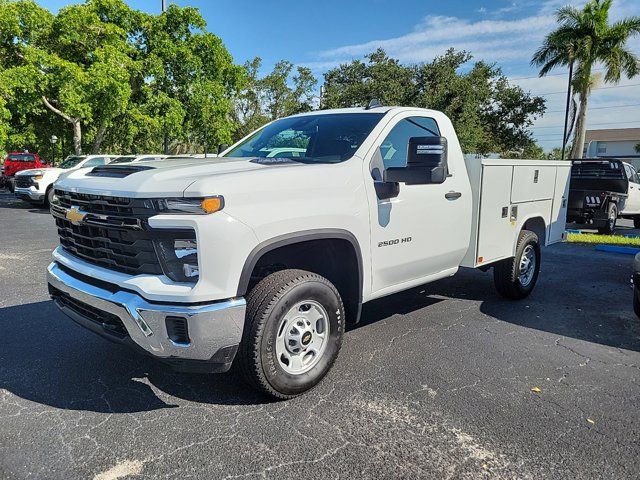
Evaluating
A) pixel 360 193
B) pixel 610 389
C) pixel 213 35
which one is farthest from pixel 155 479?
pixel 213 35

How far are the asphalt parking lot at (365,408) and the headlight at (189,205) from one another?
134 cm

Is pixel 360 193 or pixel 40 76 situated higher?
pixel 40 76

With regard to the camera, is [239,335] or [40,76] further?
[40,76]

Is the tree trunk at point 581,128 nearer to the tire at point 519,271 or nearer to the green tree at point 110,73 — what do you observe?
the green tree at point 110,73

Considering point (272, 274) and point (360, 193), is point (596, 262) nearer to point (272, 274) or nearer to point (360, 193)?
point (360, 193)

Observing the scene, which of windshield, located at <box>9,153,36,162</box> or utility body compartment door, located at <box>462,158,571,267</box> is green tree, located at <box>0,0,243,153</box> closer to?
windshield, located at <box>9,153,36,162</box>

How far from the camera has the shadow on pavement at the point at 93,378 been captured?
131 inches

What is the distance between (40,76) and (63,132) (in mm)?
7332

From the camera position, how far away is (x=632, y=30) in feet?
88.9

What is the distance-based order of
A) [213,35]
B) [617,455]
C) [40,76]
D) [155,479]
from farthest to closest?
1. [213,35]
2. [40,76]
3. [617,455]
4. [155,479]

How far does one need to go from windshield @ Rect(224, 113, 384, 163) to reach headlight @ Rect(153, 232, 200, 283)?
1393mm

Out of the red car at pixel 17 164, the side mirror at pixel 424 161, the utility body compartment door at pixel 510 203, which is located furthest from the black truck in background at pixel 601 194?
the red car at pixel 17 164

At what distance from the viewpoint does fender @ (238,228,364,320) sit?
9.47 feet

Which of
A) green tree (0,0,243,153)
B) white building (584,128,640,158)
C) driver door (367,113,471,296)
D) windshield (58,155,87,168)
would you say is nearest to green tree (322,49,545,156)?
green tree (0,0,243,153)
